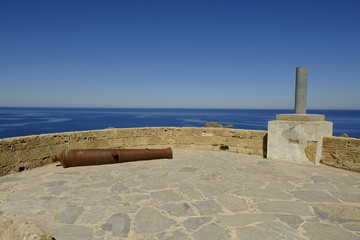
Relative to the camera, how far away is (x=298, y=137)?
20.5 ft

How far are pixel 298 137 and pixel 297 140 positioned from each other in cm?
9

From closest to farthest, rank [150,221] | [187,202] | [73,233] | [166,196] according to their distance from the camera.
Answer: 1. [73,233]
2. [150,221]
3. [187,202]
4. [166,196]

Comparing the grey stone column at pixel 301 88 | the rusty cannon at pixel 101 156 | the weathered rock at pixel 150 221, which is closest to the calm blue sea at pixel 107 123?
the rusty cannon at pixel 101 156

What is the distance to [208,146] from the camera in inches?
330

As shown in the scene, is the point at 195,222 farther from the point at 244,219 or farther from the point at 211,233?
the point at 244,219

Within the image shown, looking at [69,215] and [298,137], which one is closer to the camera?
[69,215]

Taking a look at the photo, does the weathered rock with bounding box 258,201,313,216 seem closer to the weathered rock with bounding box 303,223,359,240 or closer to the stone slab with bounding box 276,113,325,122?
the weathered rock with bounding box 303,223,359,240

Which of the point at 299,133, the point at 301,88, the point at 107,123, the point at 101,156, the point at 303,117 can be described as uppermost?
the point at 301,88

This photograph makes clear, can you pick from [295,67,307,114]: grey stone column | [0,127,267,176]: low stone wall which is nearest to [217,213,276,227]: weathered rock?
[0,127,267,176]: low stone wall

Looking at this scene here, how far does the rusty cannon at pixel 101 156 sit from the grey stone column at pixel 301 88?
13.2ft

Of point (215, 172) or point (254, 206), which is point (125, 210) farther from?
point (215, 172)

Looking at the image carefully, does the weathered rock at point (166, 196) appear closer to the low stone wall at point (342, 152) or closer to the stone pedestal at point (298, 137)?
the stone pedestal at point (298, 137)

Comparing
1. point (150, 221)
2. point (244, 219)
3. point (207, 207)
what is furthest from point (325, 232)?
point (150, 221)

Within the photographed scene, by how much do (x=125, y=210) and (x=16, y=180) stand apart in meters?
2.83
